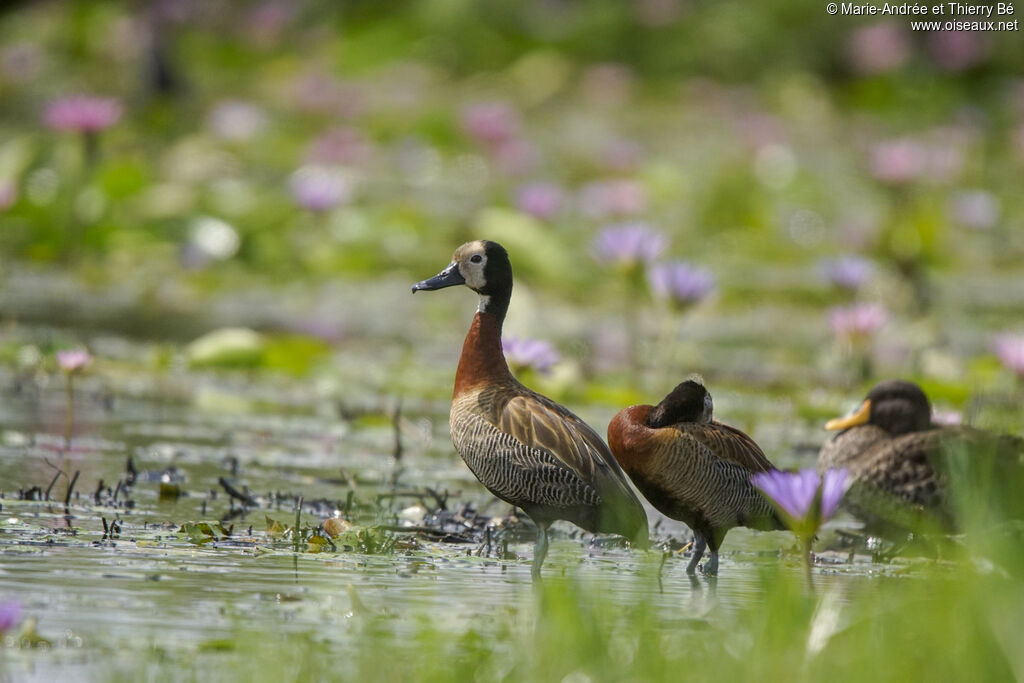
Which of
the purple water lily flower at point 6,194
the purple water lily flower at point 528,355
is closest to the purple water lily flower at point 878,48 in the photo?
the purple water lily flower at point 6,194

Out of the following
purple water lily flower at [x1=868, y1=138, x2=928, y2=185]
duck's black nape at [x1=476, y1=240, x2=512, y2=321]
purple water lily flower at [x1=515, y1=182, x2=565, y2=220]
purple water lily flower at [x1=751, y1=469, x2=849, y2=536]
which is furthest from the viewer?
purple water lily flower at [x1=868, y1=138, x2=928, y2=185]

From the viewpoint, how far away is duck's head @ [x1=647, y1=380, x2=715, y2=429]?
5.39 meters

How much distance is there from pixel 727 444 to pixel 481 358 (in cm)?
87

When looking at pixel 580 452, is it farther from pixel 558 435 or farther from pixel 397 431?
pixel 397 431

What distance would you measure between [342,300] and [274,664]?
9599 millimetres

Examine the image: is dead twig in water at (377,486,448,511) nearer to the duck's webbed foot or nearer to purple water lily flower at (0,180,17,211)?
the duck's webbed foot

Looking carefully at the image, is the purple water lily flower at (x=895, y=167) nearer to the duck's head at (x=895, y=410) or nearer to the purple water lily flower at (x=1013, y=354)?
the purple water lily flower at (x=1013, y=354)

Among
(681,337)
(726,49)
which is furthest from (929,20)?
(681,337)

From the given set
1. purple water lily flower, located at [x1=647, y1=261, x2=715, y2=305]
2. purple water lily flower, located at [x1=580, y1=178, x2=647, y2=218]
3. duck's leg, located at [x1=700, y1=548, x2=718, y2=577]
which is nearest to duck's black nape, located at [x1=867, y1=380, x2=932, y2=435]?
duck's leg, located at [x1=700, y1=548, x2=718, y2=577]

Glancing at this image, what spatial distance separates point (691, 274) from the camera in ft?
27.5

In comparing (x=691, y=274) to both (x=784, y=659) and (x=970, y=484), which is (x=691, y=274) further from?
(x=784, y=659)

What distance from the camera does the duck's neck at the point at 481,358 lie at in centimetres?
553

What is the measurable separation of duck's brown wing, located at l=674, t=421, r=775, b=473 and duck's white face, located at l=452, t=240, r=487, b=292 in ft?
2.82

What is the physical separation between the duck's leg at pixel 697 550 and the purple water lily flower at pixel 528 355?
149 cm
